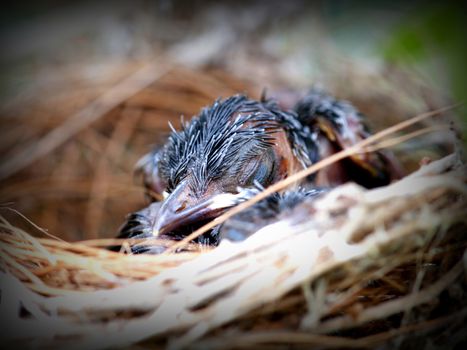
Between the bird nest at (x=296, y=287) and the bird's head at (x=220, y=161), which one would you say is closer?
the bird nest at (x=296, y=287)

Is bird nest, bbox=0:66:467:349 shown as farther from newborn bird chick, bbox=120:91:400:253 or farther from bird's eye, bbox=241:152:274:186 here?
bird's eye, bbox=241:152:274:186

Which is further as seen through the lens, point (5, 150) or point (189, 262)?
point (5, 150)

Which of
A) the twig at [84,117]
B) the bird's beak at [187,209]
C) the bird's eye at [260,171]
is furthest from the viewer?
the twig at [84,117]

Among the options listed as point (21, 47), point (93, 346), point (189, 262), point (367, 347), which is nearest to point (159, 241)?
point (189, 262)

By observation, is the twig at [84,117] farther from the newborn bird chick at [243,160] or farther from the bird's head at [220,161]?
the bird's head at [220,161]

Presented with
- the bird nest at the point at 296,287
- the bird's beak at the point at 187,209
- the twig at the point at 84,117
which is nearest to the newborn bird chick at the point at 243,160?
the bird's beak at the point at 187,209

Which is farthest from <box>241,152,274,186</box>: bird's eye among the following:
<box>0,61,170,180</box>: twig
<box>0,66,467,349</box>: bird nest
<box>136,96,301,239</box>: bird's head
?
<box>0,61,170,180</box>: twig

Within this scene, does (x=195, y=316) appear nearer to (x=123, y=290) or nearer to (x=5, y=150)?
(x=123, y=290)
